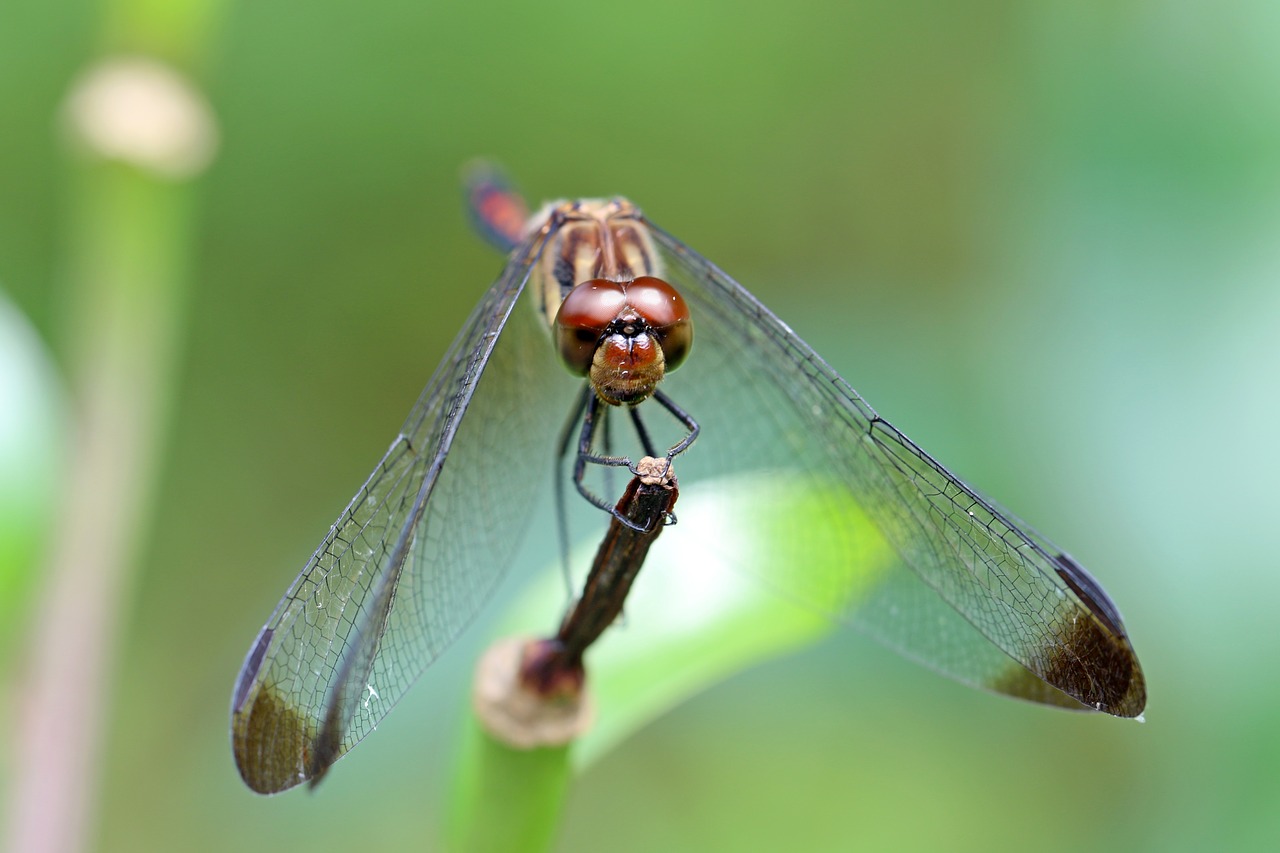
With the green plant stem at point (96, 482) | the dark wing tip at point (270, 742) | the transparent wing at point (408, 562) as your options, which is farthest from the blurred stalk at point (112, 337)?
the dark wing tip at point (270, 742)

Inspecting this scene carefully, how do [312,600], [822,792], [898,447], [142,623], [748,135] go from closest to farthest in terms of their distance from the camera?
1. [312,600]
2. [898,447]
3. [822,792]
4. [142,623]
5. [748,135]

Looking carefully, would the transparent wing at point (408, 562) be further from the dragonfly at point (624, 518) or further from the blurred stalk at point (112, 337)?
the blurred stalk at point (112, 337)

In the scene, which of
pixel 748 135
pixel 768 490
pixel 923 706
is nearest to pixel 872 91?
pixel 748 135

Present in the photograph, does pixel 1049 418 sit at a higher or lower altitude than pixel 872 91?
lower

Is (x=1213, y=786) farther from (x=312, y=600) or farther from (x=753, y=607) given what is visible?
(x=312, y=600)

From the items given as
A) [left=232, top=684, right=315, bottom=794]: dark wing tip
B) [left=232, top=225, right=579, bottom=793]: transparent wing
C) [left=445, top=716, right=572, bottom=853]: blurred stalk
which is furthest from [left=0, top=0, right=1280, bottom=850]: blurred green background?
[left=445, top=716, right=572, bottom=853]: blurred stalk

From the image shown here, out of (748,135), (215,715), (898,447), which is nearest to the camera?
(898,447)

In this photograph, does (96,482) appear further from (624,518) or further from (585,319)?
(624,518)

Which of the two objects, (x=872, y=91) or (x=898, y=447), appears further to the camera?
(x=872, y=91)
